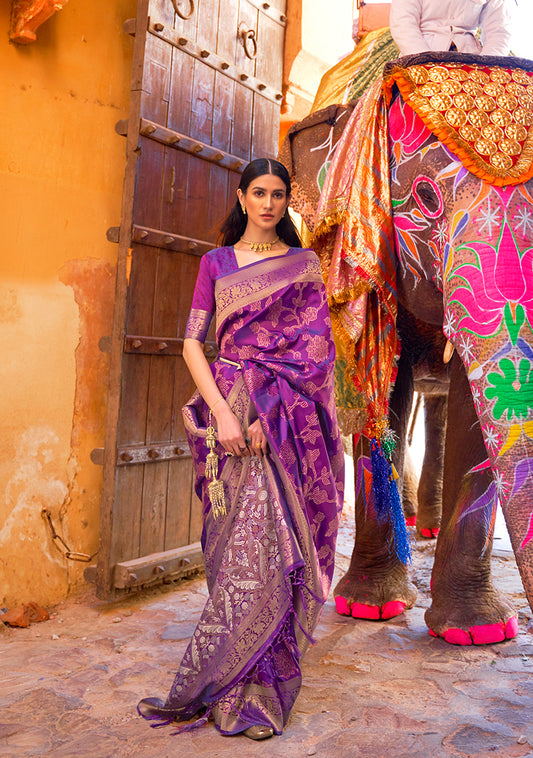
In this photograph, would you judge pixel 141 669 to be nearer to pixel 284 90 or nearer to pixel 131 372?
pixel 131 372

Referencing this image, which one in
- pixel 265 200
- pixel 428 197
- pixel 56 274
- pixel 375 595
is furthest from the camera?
pixel 375 595

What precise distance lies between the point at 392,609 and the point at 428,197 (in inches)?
66.2

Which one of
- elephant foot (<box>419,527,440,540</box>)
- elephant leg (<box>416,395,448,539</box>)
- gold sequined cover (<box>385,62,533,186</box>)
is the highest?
gold sequined cover (<box>385,62,533,186</box>)

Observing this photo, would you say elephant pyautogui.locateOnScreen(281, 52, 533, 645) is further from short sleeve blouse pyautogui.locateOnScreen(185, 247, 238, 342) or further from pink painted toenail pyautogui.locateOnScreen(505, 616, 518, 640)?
short sleeve blouse pyautogui.locateOnScreen(185, 247, 238, 342)

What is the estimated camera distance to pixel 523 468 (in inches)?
77.7

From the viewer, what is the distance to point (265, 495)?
86.4 inches

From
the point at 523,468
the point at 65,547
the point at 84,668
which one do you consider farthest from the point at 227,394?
the point at 65,547

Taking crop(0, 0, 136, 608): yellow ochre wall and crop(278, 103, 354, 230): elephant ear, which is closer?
crop(0, 0, 136, 608): yellow ochre wall

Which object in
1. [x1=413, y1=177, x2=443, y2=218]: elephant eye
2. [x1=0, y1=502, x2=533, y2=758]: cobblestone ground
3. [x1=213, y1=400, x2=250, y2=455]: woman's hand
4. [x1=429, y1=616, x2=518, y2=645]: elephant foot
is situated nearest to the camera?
[x1=0, y1=502, x2=533, y2=758]: cobblestone ground

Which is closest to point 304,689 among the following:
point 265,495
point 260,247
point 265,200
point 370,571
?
point 265,495

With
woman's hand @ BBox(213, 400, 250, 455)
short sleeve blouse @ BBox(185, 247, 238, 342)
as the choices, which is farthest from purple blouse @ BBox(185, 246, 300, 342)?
woman's hand @ BBox(213, 400, 250, 455)

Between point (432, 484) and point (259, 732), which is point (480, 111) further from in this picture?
point (432, 484)

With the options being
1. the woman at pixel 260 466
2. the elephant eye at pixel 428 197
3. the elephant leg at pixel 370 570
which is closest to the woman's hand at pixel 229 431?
the woman at pixel 260 466

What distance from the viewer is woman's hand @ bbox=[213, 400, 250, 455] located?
7.26 feet
